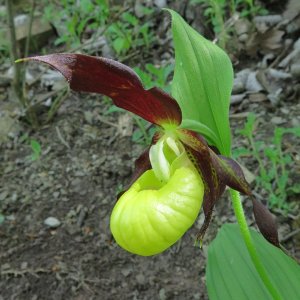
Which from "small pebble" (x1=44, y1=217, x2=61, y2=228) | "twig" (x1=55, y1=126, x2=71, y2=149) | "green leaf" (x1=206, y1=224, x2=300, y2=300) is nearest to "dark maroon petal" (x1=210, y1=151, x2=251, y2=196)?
"green leaf" (x1=206, y1=224, x2=300, y2=300)

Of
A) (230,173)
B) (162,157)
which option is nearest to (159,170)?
(162,157)

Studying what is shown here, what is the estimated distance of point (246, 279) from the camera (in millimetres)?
1269

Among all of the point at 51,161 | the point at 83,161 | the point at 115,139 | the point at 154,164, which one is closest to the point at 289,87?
the point at 115,139

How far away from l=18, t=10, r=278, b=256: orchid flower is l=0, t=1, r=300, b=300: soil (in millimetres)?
699

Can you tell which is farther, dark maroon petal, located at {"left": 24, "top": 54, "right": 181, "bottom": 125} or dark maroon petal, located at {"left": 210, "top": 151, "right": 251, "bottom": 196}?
dark maroon petal, located at {"left": 210, "top": 151, "right": 251, "bottom": 196}

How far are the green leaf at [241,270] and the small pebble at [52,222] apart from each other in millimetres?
798

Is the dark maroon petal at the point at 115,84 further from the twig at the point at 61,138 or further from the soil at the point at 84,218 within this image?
the twig at the point at 61,138

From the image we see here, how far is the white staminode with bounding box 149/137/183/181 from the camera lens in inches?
41.8

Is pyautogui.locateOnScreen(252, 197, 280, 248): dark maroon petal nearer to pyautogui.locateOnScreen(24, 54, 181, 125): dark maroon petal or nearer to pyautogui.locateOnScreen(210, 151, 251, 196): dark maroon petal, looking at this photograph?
pyautogui.locateOnScreen(210, 151, 251, 196): dark maroon petal

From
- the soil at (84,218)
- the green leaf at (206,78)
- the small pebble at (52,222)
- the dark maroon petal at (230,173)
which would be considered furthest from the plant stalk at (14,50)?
the dark maroon petal at (230,173)

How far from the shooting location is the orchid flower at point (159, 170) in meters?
0.91

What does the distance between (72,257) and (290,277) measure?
861 millimetres

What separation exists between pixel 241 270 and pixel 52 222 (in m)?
0.91

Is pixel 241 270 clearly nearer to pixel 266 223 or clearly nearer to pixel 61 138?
pixel 266 223
